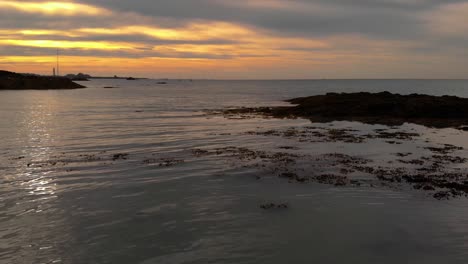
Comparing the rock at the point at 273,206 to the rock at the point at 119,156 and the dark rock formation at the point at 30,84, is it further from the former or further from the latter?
the dark rock formation at the point at 30,84

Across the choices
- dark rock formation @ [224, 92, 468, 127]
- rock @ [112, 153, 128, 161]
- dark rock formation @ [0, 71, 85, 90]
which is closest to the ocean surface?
rock @ [112, 153, 128, 161]

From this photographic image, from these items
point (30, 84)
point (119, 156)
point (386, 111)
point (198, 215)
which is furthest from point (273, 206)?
point (30, 84)

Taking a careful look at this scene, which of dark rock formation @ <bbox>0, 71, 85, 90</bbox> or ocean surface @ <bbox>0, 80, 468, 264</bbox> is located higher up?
dark rock formation @ <bbox>0, 71, 85, 90</bbox>

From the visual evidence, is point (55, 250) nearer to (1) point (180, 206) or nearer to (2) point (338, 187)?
(1) point (180, 206)

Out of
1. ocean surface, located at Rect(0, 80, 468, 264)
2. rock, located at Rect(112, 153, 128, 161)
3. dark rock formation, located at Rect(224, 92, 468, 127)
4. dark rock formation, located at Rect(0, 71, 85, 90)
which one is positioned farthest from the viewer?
dark rock formation, located at Rect(0, 71, 85, 90)

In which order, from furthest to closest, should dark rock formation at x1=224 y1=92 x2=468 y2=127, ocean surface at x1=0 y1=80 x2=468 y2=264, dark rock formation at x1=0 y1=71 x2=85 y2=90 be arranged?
dark rock formation at x1=0 y1=71 x2=85 y2=90 → dark rock formation at x1=224 y1=92 x2=468 y2=127 → ocean surface at x1=0 y1=80 x2=468 y2=264

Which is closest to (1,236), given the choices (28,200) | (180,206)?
(28,200)

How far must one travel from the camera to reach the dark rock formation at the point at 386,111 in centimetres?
3681

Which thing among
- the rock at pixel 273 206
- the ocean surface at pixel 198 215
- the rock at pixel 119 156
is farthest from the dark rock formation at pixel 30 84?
the rock at pixel 273 206

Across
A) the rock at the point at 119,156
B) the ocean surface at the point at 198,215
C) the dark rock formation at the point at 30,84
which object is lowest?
the ocean surface at the point at 198,215

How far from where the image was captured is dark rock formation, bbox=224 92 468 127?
36812mm

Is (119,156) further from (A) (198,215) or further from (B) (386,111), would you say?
(B) (386,111)

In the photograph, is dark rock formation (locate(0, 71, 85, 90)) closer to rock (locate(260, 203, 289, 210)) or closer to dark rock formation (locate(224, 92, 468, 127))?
dark rock formation (locate(224, 92, 468, 127))

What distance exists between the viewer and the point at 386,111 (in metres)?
41.6
